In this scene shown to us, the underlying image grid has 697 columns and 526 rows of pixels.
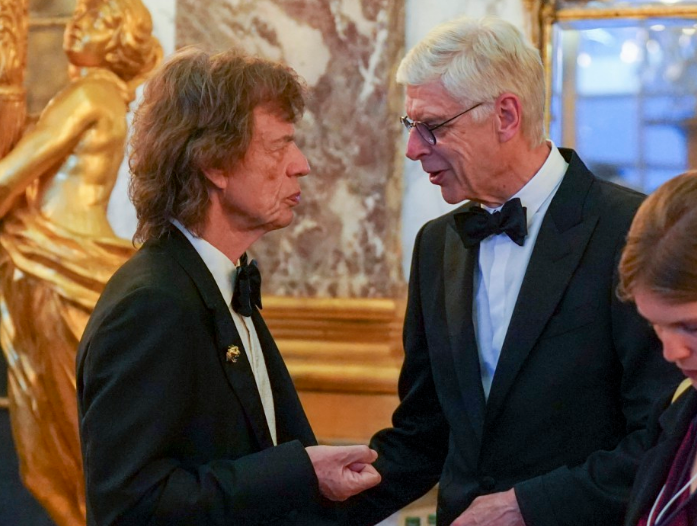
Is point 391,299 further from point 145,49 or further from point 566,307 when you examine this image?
point 566,307

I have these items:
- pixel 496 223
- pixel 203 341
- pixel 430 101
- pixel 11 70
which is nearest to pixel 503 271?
pixel 496 223

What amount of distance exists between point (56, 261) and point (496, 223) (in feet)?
7.74

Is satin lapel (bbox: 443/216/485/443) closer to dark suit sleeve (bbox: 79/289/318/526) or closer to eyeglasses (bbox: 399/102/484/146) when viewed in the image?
eyeglasses (bbox: 399/102/484/146)

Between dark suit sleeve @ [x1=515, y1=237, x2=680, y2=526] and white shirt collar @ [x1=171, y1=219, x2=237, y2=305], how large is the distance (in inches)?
27.9

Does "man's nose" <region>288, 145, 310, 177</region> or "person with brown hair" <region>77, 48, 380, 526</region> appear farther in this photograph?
"man's nose" <region>288, 145, 310, 177</region>

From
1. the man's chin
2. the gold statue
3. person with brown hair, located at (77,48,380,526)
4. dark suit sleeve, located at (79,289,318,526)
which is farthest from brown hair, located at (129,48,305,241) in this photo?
the gold statue

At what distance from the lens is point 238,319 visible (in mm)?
2193

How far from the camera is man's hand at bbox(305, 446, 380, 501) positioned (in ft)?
6.73

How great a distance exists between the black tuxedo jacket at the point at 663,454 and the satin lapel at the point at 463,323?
1.67 ft

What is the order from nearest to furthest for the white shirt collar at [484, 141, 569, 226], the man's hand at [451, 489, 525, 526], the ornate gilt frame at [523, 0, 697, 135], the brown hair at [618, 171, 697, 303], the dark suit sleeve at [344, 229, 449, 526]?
1. the brown hair at [618, 171, 697, 303]
2. the man's hand at [451, 489, 525, 526]
3. the white shirt collar at [484, 141, 569, 226]
4. the dark suit sleeve at [344, 229, 449, 526]
5. the ornate gilt frame at [523, 0, 697, 135]

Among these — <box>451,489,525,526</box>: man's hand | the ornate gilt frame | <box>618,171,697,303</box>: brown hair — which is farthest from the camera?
the ornate gilt frame

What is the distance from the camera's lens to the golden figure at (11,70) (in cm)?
441

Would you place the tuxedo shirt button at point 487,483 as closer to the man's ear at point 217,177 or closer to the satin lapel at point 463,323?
the satin lapel at point 463,323

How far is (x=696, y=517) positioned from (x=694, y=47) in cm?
283
